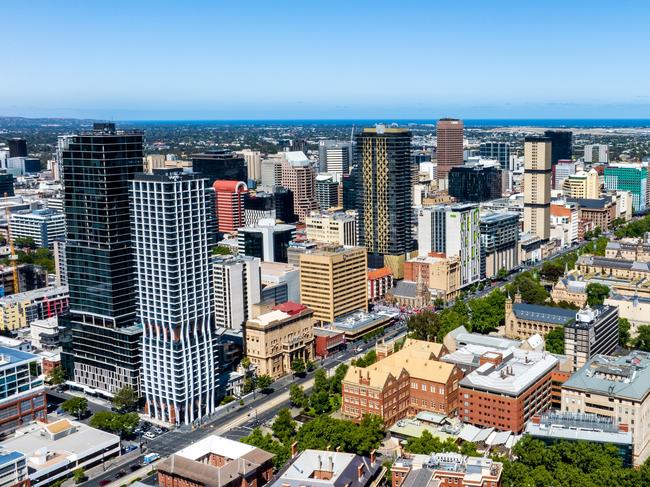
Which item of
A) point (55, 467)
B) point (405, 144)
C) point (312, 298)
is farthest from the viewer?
point (405, 144)

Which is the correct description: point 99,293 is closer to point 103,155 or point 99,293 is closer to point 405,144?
point 103,155

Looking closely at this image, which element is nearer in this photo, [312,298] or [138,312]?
[138,312]

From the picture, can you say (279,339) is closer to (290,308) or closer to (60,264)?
(290,308)

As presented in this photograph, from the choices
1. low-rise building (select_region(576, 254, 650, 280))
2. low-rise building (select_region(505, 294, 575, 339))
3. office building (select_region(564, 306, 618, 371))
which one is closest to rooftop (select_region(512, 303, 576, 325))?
low-rise building (select_region(505, 294, 575, 339))

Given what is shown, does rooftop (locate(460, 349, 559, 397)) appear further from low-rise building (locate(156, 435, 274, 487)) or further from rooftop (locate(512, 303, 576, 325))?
low-rise building (locate(156, 435, 274, 487))

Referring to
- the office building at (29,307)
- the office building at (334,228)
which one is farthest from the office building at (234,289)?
the office building at (334,228)

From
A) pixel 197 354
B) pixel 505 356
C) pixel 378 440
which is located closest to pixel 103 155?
pixel 197 354

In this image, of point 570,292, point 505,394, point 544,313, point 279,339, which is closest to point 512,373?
point 505,394
